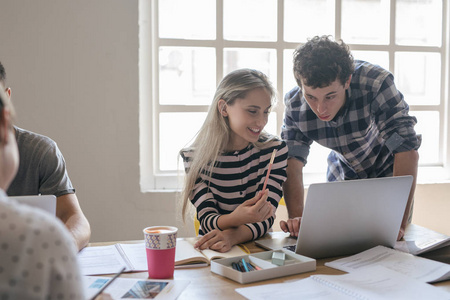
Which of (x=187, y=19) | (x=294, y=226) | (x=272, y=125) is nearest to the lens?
(x=294, y=226)

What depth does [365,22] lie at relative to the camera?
289 cm

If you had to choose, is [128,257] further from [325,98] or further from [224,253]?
[325,98]

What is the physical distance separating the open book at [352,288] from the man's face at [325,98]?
0.78m

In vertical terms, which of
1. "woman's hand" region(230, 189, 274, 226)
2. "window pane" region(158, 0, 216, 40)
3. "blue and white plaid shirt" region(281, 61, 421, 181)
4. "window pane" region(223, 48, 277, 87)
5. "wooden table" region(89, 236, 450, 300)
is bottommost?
"wooden table" region(89, 236, 450, 300)

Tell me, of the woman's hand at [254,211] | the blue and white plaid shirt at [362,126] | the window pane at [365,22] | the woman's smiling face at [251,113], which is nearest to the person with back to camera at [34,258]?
the woman's hand at [254,211]

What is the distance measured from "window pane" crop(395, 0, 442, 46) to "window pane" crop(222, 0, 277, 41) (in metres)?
0.81

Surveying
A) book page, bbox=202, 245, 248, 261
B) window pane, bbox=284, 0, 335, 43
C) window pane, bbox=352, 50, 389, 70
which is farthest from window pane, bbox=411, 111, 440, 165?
book page, bbox=202, 245, 248, 261

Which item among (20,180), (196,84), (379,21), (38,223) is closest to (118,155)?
(196,84)

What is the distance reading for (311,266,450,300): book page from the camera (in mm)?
1018

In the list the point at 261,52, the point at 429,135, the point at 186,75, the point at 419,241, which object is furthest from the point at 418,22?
the point at 419,241

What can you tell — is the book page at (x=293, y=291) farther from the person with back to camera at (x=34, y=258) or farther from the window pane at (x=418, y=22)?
the window pane at (x=418, y=22)

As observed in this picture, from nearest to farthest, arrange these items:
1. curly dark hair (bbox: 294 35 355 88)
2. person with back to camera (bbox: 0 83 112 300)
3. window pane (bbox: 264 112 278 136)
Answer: person with back to camera (bbox: 0 83 112 300) → curly dark hair (bbox: 294 35 355 88) → window pane (bbox: 264 112 278 136)

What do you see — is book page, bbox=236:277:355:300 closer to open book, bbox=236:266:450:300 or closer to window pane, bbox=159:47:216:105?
open book, bbox=236:266:450:300

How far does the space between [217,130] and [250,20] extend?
3.71ft
